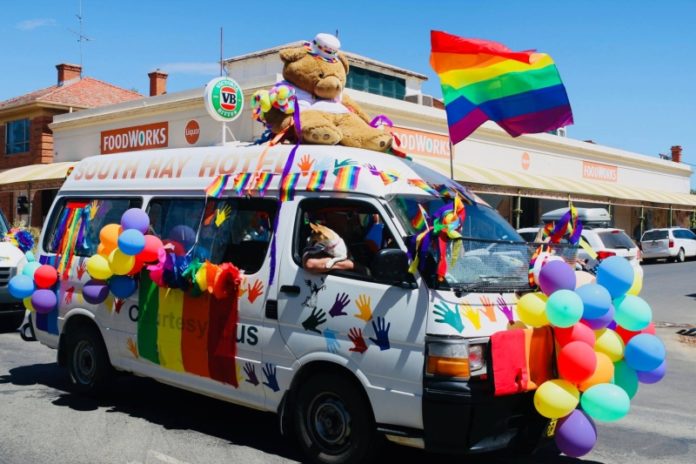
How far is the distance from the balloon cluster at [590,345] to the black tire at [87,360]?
426 cm

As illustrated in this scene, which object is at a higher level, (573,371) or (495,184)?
(495,184)

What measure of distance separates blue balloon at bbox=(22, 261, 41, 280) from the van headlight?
4.68m

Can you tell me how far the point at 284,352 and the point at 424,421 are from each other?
1.28m

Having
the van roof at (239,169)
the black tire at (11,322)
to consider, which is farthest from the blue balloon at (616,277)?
the black tire at (11,322)

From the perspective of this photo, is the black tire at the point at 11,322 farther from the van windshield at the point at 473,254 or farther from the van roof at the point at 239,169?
the van windshield at the point at 473,254

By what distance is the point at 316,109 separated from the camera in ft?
23.0

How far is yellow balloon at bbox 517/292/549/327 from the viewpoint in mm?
4848

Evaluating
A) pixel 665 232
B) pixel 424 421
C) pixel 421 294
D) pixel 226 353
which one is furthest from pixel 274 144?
pixel 665 232

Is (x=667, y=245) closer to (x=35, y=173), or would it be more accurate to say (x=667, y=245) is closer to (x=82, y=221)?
(x=35, y=173)

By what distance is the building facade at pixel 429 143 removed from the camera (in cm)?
2372

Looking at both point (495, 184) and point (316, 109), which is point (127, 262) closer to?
point (316, 109)

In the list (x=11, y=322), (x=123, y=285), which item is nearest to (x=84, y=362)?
(x=123, y=285)

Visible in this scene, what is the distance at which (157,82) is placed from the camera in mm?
33812

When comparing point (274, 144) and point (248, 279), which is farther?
point (274, 144)
